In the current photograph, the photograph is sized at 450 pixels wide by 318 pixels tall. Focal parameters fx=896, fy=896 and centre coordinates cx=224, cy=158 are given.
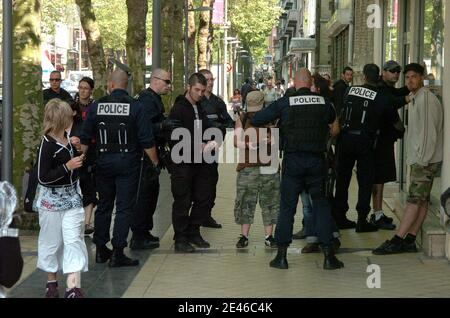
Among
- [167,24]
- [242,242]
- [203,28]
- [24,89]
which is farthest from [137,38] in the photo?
[203,28]

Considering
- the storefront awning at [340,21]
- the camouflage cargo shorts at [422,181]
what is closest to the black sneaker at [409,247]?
the camouflage cargo shorts at [422,181]

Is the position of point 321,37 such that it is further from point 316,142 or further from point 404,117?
point 316,142

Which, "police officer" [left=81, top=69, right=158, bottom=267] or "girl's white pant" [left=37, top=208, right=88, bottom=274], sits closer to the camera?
"girl's white pant" [left=37, top=208, right=88, bottom=274]

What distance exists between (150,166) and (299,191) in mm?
1703

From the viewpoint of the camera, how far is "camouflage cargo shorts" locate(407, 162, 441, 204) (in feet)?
31.9

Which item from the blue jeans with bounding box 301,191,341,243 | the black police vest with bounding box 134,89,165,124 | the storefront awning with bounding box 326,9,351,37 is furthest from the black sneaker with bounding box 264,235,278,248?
the storefront awning with bounding box 326,9,351,37

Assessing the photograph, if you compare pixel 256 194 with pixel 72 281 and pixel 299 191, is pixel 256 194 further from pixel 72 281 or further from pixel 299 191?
pixel 72 281

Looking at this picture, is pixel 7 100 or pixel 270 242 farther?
pixel 270 242

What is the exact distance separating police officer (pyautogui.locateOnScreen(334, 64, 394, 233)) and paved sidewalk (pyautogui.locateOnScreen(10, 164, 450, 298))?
0.71 m

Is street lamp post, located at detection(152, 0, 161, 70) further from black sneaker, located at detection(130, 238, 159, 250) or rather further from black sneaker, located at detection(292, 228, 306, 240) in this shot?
black sneaker, located at detection(130, 238, 159, 250)

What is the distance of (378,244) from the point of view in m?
10.8

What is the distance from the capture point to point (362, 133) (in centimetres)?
1115

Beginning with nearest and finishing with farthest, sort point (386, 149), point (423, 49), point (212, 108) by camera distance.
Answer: point (212, 108) < point (386, 149) < point (423, 49)
